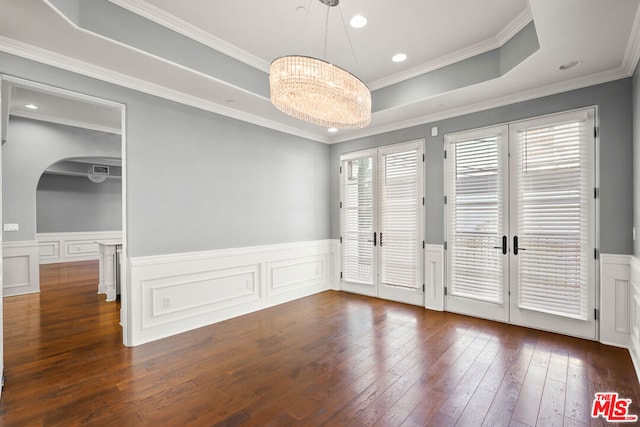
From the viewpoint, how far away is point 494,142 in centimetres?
405

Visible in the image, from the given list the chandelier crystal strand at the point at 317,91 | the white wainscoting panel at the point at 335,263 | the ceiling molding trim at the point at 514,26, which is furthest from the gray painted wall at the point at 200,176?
the ceiling molding trim at the point at 514,26

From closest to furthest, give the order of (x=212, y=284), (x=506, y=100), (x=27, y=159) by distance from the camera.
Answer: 1. (x=506, y=100)
2. (x=212, y=284)
3. (x=27, y=159)

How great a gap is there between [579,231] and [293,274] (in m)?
3.94

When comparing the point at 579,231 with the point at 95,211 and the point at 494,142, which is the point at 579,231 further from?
the point at 95,211

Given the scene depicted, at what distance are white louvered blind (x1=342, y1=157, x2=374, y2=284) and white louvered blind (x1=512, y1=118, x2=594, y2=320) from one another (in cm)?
224

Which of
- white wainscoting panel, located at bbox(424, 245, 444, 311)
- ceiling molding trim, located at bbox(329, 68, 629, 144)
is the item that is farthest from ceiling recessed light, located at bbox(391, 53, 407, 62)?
white wainscoting panel, located at bbox(424, 245, 444, 311)

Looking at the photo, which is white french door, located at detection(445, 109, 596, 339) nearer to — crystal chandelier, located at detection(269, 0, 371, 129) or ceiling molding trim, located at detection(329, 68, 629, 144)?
ceiling molding trim, located at detection(329, 68, 629, 144)

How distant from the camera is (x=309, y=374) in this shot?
2736 millimetres

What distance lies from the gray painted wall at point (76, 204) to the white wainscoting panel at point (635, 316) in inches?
486

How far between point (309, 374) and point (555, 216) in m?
3.32

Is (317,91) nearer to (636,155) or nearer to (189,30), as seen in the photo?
(189,30)

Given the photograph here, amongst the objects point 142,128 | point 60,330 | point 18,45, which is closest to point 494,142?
point 142,128

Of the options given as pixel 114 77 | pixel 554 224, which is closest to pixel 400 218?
pixel 554 224

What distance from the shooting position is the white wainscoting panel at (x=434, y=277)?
448cm
